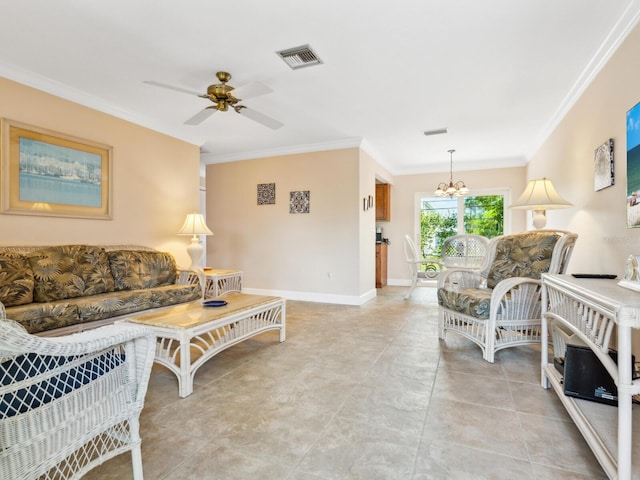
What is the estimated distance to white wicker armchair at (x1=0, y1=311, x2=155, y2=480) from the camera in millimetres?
891

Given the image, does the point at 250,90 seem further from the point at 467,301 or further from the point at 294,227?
the point at 294,227

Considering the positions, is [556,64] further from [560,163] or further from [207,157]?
[207,157]

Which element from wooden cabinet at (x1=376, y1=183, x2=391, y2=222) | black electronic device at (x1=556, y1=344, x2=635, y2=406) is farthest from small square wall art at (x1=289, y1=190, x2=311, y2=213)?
black electronic device at (x1=556, y1=344, x2=635, y2=406)

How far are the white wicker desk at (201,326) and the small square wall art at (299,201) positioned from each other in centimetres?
239

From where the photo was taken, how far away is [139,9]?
2145 millimetres

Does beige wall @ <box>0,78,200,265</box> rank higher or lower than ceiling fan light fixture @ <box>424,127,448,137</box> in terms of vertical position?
lower

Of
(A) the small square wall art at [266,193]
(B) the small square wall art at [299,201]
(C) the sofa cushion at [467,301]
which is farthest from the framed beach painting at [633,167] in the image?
(A) the small square wall art at [266,193]

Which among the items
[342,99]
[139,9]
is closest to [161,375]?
[139,9]

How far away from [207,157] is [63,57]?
129 inches

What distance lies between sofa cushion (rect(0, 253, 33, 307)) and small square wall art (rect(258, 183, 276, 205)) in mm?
3328

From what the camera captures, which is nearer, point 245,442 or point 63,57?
point 245,442

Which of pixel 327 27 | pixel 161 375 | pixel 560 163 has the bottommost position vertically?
pixel 161 375

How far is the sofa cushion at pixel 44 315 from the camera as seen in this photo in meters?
2.35

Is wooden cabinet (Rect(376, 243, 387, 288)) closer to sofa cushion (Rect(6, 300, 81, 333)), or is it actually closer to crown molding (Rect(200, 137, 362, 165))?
crown molding (Rect(200, 137, 362, 165))
